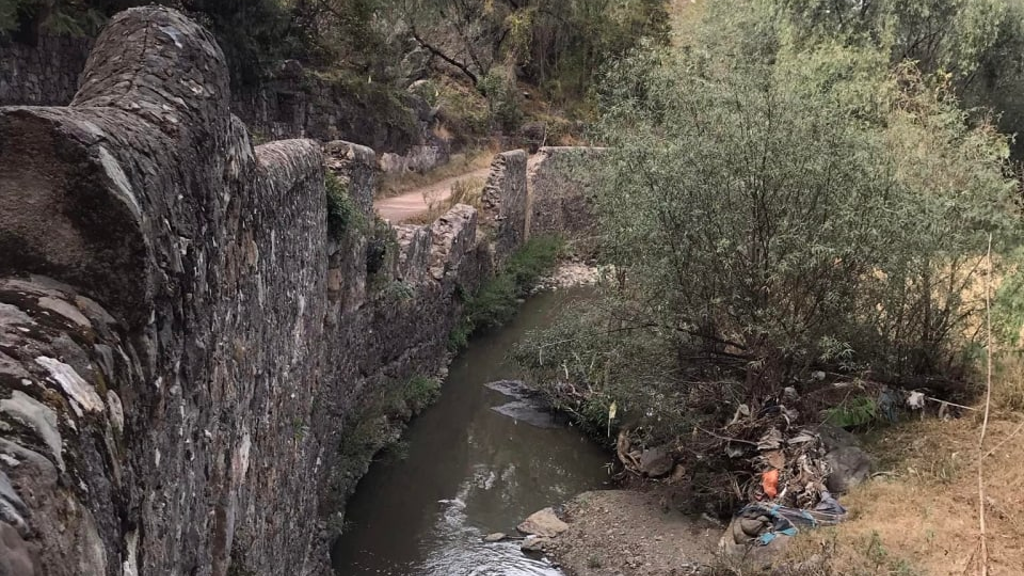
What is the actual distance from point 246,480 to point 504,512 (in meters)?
5.35

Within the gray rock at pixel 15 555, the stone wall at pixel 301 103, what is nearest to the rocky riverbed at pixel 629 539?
the gray rock at pixel 15 555

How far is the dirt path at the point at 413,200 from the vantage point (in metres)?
14.0

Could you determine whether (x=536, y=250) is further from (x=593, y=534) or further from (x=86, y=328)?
(x=86, y=328)

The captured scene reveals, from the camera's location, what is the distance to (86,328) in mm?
1835

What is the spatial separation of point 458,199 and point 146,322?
570 inches

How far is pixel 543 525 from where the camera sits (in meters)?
8.24

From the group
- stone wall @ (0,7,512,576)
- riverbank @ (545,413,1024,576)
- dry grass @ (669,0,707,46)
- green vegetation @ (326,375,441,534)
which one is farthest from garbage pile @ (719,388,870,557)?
dry grass @ (669,0,707,46)

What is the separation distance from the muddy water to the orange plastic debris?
226 centimetres

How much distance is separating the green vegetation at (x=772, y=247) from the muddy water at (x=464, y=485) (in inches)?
43.1

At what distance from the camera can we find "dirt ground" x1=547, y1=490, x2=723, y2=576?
7.29 m

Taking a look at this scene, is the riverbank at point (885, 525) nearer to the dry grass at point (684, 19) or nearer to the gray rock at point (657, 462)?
the gray rock at point (657, 462)

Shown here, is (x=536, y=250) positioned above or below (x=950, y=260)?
below

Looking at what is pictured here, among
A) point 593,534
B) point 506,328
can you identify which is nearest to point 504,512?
point 593,534

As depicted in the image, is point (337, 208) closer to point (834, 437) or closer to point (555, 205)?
point (834, 437)
